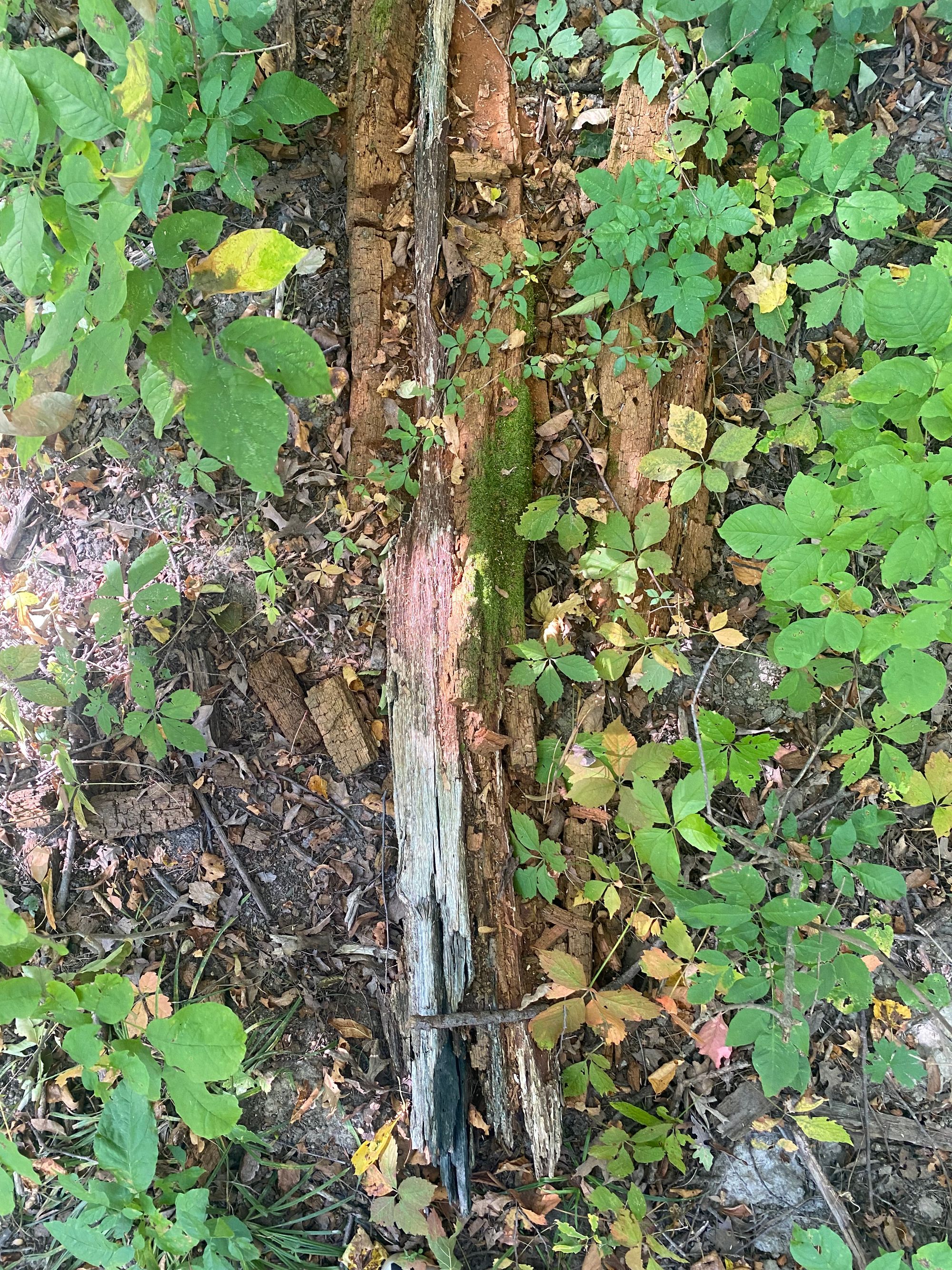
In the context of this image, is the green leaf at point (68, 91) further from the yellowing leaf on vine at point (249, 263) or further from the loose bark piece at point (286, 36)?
the loose bark piece at point (286, 36)

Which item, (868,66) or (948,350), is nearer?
(948,350)

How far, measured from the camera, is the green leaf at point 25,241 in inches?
46.4

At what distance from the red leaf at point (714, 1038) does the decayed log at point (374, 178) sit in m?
1.98

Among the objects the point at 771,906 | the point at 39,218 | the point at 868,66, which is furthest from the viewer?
the point at 868,66

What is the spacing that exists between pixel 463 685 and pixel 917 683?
1.16 metres

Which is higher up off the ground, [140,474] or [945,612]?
[140,474]

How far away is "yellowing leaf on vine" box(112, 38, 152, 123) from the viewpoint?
44.9 inches

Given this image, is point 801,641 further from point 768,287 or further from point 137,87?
point 137,87

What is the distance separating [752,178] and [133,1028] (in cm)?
321

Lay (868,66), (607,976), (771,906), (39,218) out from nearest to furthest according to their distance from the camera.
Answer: (39,218)
(771,906)
(607,976)
(868,66)

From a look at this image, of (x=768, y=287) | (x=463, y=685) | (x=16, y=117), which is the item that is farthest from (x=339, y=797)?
(x=768, y=287)

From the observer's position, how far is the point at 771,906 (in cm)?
206

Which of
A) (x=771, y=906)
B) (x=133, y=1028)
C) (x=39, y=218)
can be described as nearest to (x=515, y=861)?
(x=771, y=906)

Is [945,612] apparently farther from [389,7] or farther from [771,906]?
[389,7]
